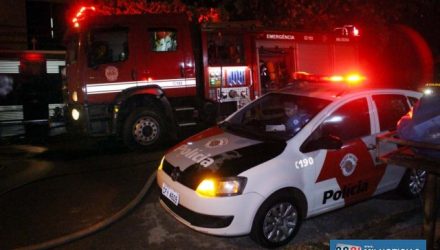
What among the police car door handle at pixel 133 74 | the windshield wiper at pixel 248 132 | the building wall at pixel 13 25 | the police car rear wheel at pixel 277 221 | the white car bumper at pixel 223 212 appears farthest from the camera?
the building wall at pixel 13 25

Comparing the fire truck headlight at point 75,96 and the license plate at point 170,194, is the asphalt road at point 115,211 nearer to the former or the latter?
the license plate at point 170,194

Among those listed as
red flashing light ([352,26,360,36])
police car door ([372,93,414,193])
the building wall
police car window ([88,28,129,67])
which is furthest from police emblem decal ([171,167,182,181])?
the building wall

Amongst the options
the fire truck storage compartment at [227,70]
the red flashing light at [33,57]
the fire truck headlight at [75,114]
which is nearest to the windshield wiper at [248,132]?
the fire truck storage compartment at [227,70]

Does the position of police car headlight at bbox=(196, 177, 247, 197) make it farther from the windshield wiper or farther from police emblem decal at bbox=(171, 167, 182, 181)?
the windshield wiper

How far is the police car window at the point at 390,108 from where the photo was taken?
505cm

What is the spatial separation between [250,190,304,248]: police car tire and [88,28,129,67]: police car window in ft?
16.4

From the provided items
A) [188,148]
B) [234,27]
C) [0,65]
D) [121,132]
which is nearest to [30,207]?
[188,148]

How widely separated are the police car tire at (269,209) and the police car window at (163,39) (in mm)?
5019

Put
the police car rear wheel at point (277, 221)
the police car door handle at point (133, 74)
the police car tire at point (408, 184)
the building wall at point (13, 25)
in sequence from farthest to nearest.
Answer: the building wall at point (13, 25), the police car door handle at point (133, 74), the police car tire at point (408, 184), the police car rear wheel at point (277, 221)

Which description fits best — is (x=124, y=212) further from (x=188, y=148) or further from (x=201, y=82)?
(x=201, y=82)

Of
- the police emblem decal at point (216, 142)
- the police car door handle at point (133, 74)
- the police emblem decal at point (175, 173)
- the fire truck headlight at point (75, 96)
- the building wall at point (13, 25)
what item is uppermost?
the building wall at point (13, 25)

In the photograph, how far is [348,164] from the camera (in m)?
4.66

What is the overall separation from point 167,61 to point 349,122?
4.48 meters

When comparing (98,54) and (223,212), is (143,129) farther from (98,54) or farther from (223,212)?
(223,212)
